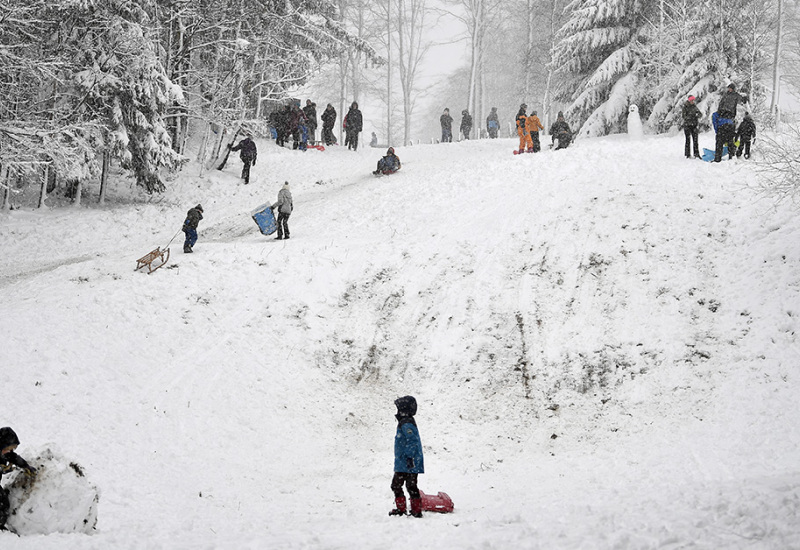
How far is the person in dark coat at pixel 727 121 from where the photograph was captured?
51.6ft

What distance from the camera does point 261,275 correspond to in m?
13.9

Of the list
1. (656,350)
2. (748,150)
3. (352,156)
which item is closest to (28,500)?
(656,350)

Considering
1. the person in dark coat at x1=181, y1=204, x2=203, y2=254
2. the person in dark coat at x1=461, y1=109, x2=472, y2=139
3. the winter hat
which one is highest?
the person in dark coat at x1=461, y1=109, x2=472, y2=139

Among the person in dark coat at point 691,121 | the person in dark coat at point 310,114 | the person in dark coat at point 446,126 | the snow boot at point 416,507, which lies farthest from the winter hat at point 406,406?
the person in dark coat at point 446,126

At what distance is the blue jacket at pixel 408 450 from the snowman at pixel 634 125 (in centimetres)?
1814

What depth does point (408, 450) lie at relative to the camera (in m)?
6.66

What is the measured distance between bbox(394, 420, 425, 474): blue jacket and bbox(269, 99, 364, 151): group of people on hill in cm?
2231

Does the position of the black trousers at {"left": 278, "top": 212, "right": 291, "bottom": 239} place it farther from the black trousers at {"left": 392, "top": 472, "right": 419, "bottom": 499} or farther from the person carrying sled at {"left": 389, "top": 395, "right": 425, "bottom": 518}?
the black trousers at {"left": 392, "top": 472, "right": 419, "bottom": 499}

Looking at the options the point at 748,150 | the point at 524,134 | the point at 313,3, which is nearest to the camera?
the point at 748,150

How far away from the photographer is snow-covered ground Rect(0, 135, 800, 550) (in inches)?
265

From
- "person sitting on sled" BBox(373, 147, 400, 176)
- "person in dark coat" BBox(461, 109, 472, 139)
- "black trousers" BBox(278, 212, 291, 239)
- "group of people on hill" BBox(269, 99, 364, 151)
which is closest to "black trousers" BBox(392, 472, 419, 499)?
"black trousers" BBox(278, 212, 291, 239)

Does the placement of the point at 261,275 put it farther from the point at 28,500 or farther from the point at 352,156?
the point at 352,156

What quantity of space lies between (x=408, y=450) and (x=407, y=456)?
0.28 ft

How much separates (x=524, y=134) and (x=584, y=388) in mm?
13025
